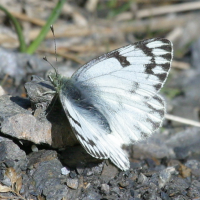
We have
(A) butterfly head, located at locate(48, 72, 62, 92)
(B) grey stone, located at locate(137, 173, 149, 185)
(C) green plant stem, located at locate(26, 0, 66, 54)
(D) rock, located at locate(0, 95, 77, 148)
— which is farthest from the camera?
(C) green plant stem, located at locate(26, 0, 66, 54)

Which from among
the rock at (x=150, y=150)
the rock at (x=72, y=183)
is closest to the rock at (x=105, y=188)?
the rock at (x=72, y=183)

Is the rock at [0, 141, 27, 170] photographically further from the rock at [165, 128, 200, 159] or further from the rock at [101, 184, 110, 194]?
the rock at [165, 128, 200, 159]

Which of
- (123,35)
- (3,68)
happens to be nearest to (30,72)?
(3,68)

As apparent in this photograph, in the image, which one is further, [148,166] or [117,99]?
[148,166]

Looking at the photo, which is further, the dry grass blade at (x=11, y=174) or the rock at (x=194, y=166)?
the rock at (x=194, y=166)

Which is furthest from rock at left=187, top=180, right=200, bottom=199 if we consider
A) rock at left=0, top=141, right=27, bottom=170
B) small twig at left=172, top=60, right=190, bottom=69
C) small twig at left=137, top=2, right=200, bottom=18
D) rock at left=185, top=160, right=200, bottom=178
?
small twig at left=137, top=2, right=200, bottom=18

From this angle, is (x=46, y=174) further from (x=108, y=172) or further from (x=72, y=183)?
(x=108, y=172)

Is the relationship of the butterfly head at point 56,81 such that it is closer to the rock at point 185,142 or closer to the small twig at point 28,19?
the rock at point 185,142

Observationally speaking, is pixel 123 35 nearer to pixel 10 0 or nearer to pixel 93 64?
pixel 10 0

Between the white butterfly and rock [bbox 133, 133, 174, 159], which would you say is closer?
the white butterfly
